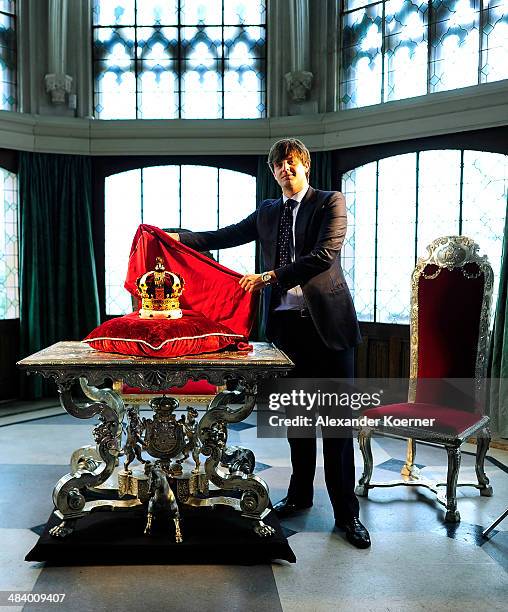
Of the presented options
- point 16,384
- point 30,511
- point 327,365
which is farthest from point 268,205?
point 16,384

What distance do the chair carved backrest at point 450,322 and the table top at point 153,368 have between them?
4.08 ft

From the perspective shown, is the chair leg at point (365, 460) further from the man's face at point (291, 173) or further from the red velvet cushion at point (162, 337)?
the man's face at point (291, 173)

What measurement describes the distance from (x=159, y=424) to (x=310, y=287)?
0.86m

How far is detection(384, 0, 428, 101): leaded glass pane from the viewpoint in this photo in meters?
5.03

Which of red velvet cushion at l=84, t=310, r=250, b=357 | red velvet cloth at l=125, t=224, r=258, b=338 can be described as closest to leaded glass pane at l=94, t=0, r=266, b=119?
red velvet cloth at l=125, t=224, r=258, b=338

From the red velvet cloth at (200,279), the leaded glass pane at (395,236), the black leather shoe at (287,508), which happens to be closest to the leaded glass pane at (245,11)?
the leaded glass pane at (395,236)

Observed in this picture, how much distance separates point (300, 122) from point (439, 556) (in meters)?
3.81

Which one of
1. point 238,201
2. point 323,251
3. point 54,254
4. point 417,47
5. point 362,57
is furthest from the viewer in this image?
point 238,201

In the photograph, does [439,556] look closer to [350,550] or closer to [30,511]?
[350,550]

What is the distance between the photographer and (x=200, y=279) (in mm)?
2973

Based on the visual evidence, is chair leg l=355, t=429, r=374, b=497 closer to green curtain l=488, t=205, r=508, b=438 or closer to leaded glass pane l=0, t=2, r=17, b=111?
green curtain l=488, t=205, r=508, b=438

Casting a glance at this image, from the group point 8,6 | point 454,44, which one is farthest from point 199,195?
point 454,44

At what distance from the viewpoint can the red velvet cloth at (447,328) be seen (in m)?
3.44

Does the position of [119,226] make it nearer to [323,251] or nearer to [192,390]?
[192,390]
